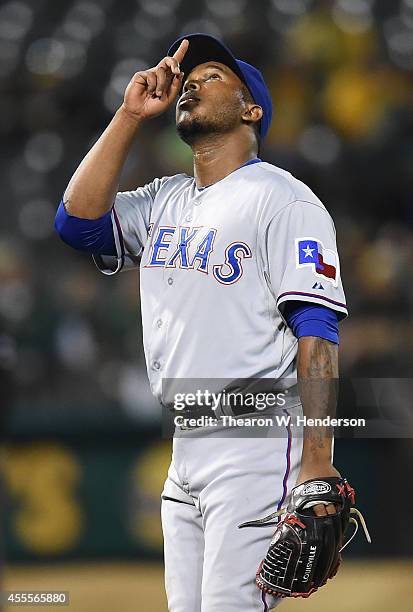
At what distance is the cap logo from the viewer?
1.66 m

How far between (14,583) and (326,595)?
1527 mm

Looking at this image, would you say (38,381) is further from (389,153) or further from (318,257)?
(318,257)

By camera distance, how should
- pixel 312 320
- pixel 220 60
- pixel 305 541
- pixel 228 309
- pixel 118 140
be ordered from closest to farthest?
pixel 305 541 < pixel 312 320 < pixel 228 309 < pixel 118 140 < pixel 220 60

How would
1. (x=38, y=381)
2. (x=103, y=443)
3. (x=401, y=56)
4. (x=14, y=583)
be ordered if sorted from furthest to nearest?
(x=401, y=56), (x=38, y=381), (x=103, y=443), (x=14, y=583)

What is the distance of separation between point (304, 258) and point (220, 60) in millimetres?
600

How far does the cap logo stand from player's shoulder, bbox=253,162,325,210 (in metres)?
0.58

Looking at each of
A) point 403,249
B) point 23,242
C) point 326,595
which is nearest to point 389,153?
point 403,249

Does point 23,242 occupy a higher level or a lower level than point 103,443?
higher

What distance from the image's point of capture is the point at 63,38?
669 cm

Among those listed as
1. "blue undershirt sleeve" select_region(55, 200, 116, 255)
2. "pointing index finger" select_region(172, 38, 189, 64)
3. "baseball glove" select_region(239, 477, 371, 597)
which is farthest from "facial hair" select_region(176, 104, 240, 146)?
"baseball glove" select_region(239, 477, 371, 597)

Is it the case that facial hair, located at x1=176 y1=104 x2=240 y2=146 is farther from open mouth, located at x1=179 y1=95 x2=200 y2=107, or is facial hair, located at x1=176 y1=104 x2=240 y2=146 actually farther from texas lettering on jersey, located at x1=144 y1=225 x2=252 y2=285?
texas lettering on jersey, located at x1=144 y1=225 x2=252 y2=285

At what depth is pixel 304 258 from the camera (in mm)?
1819

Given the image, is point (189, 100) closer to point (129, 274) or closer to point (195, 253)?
point (195, 253)

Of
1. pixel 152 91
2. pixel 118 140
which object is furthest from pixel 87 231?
pixel 152 91
